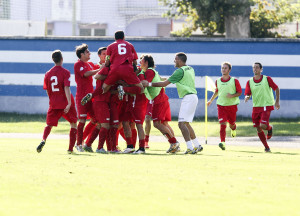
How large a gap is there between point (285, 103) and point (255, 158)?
14.1m

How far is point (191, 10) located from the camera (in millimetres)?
31094

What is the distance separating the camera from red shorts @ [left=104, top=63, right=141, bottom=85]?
39.5 ft

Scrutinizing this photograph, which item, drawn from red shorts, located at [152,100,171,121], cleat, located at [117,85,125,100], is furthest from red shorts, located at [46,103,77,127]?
red shorts, located at [152,100,171,121]

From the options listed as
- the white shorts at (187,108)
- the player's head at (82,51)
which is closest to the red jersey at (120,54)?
the player's head at (82,51)

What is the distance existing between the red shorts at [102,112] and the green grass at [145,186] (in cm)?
160

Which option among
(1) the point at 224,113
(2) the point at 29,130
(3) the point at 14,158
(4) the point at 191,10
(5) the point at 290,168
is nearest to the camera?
(5) the point at 290,168

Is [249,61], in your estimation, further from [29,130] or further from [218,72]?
[29,130]

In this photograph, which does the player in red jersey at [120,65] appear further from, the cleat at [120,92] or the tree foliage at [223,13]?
the tree foliage at [223,13]

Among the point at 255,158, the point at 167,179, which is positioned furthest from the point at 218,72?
the point at 167,179

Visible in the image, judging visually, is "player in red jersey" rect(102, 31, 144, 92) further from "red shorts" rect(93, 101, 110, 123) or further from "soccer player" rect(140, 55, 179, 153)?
"soccer player" rect(140, 55, 179, 153)

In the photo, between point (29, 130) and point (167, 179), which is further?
point (29, 130)

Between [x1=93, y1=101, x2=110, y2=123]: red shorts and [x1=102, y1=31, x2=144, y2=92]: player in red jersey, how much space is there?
13.3 inches

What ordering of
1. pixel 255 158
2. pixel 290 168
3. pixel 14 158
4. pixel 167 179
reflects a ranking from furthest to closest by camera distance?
1. pixel 255 158
2. pixel 14 158
3. pixel 290 168
4. pixel 167 179

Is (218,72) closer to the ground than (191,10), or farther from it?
closer to the ground
